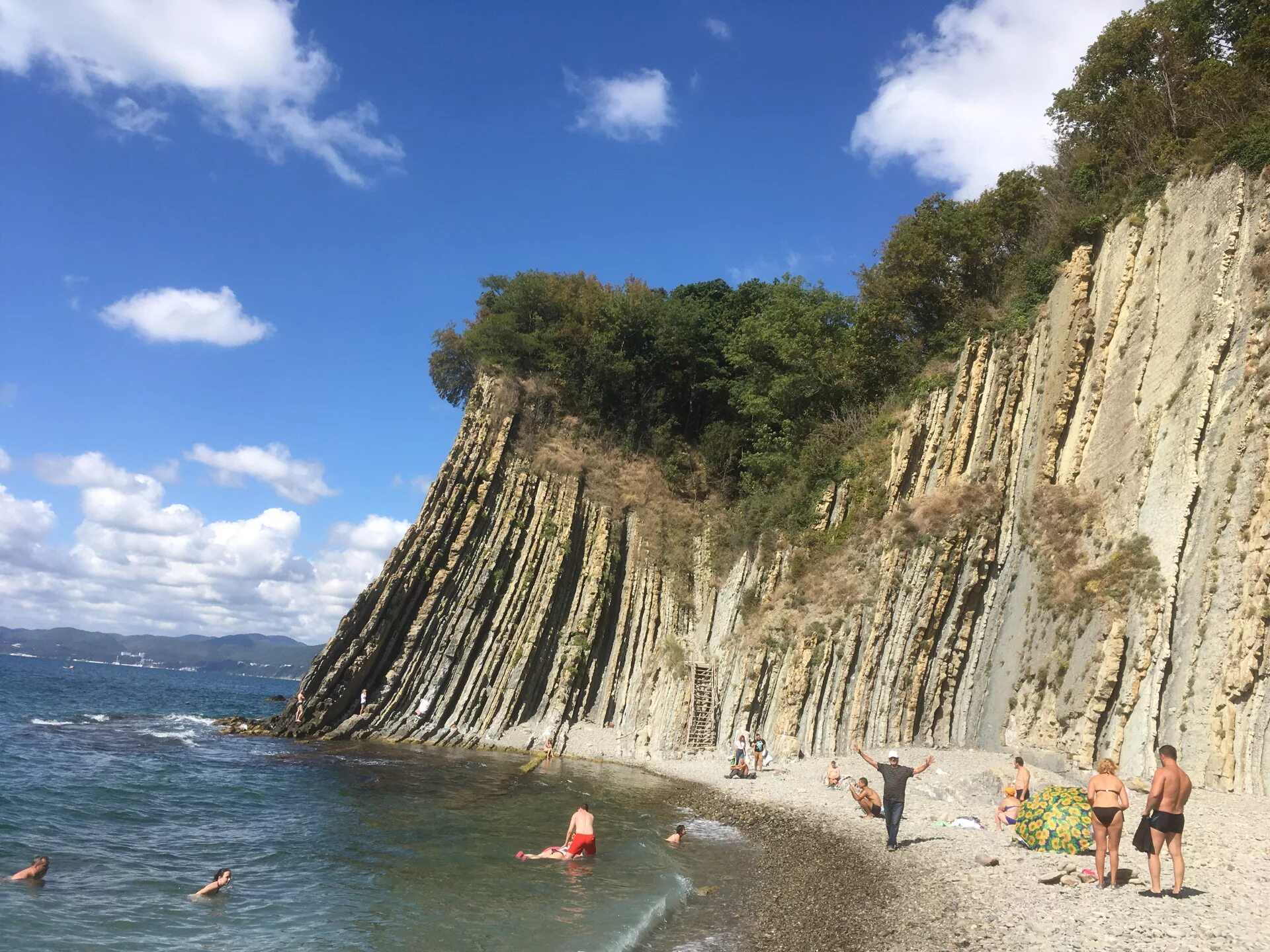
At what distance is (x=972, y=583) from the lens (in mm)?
21484

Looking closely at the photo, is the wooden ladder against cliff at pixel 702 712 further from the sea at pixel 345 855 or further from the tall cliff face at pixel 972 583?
the sea at pixel 345 855

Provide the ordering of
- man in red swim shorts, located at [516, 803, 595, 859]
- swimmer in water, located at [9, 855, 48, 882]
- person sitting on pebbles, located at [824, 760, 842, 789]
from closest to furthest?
swimmer in water, located at [9, 855, 48, 882], man in red swim shorts, located at [516, 803, 595, 859], person sitting on pebbles, located at [824, 760, 842, 789]

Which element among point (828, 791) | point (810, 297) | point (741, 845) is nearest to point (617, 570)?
point (810, 297)

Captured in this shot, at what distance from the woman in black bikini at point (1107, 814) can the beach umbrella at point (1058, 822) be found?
7.50 feet

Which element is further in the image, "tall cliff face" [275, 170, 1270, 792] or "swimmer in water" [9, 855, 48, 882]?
"tall cliff face" [275, 170, 1270, 792]

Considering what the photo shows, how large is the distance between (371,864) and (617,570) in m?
21.4

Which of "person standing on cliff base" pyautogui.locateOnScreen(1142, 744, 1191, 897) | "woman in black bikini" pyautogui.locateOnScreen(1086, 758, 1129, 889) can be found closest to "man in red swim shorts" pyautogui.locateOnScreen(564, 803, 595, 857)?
"woman in black bikini" pyautogui.locateOnScreen(1086, 758, 1129, 889)

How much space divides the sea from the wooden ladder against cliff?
2.98 metres

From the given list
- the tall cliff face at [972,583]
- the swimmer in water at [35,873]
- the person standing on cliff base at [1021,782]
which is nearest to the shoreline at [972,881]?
the person standing on cliff base at [1021,782]

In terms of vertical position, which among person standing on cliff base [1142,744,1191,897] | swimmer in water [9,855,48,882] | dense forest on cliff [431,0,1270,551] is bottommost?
swimmer in water [9,855,48,882]

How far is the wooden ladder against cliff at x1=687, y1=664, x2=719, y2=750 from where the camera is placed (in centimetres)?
2694

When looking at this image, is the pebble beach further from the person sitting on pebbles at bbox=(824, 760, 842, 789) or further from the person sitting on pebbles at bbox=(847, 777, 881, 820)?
the person sitting on pebbles at bbox=(824, 760, 842, 789)

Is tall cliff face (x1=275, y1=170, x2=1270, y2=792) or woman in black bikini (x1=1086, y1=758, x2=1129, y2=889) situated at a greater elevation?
tall cliff face (x1=275, y1=170, x2=1270, y2=792)

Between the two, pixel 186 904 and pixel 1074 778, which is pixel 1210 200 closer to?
pixel 1074 778
